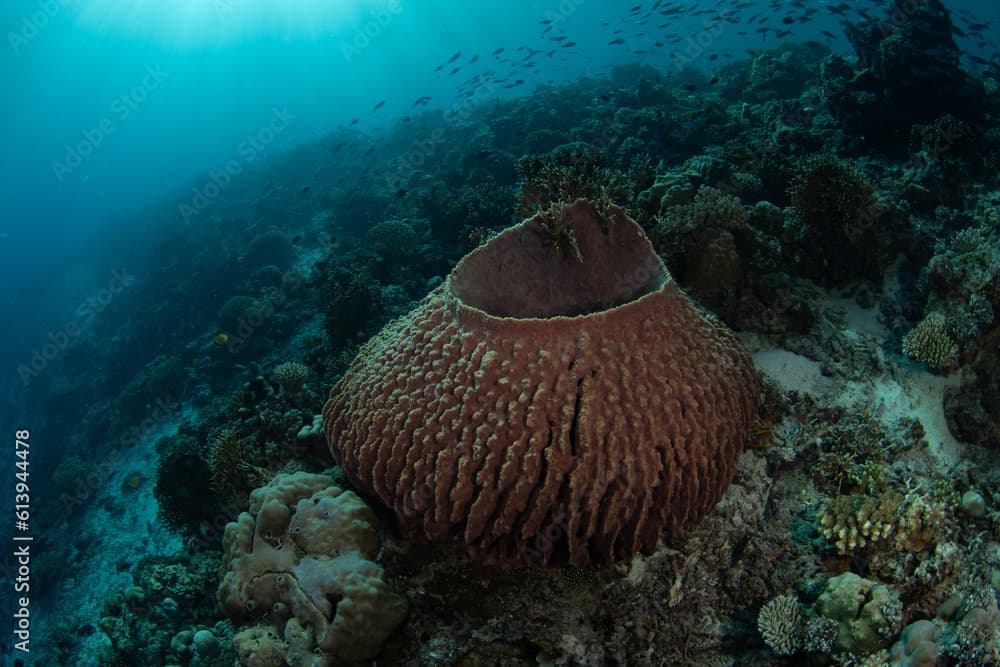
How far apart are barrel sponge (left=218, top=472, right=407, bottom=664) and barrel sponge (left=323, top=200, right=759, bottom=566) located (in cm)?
43

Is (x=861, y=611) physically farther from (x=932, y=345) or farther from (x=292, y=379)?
(x=292, y=379)

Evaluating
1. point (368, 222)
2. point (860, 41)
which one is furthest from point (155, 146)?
point (860, 41)

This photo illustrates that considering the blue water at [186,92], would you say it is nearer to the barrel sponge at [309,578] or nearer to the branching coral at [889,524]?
the barrel sponge at [309,578]

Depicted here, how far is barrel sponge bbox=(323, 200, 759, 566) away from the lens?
281cm

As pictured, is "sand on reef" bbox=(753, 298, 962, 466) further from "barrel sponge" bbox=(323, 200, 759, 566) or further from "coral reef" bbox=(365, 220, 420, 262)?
"coral reef" bbox=(365, 220, 420, 262)

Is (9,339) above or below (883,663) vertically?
above

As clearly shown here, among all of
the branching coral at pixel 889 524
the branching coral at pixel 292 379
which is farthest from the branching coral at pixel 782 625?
the branching coral at pixel 292 379

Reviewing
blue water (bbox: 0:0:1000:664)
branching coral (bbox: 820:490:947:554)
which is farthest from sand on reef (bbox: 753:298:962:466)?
blue water (bbox: 0:0:1000:664)

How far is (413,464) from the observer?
307 centimetres

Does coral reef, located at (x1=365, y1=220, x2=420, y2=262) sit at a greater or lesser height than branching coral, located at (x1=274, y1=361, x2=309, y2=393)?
lesser

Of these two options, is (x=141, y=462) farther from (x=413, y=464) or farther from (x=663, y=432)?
(x=663, y=432)

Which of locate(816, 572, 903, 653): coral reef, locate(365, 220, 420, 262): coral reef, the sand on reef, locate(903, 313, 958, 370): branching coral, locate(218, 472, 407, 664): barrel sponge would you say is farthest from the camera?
locate(365, 220, 420, 262): coral reef

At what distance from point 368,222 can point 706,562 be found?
58.2ft

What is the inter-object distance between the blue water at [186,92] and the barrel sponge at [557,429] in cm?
2193
